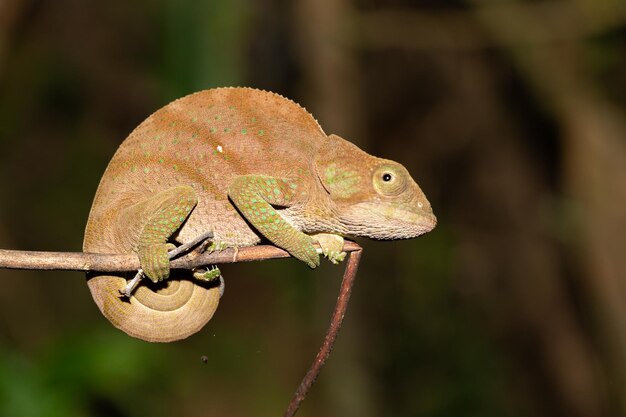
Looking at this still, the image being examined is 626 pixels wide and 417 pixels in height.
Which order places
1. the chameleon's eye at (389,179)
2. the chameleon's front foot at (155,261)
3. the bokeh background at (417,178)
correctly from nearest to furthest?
1. the chameleon's front foot at (155,261)
2. the chameleon's eye at (389,179)
3. the bokeh background at (417,178)

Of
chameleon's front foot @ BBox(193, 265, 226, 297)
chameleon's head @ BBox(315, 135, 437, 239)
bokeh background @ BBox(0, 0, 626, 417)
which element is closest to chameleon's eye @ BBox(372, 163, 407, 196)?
chameleon's head @ BBox(315, 135, 437, 239)

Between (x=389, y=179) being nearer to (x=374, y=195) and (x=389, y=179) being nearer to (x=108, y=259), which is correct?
(x=374, y=195)

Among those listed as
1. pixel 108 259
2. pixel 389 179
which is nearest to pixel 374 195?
pixel 389 179

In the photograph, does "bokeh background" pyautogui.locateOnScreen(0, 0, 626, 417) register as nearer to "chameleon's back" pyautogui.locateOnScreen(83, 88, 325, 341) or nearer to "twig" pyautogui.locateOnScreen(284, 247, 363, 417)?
"chameleon's back" pyautogui.locateOnScreen(83, 88, 325, 341)

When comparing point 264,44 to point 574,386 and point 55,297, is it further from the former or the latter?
point 574,386

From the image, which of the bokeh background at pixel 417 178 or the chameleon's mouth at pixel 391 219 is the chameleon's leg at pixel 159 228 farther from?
the bokeh background at pixel 417 178

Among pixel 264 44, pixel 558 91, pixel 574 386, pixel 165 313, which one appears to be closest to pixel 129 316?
pixel 165 313

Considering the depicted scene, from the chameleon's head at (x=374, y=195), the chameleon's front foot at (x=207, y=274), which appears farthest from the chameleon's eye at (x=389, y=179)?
the chameleon's front foot at (x=207, y=274)
